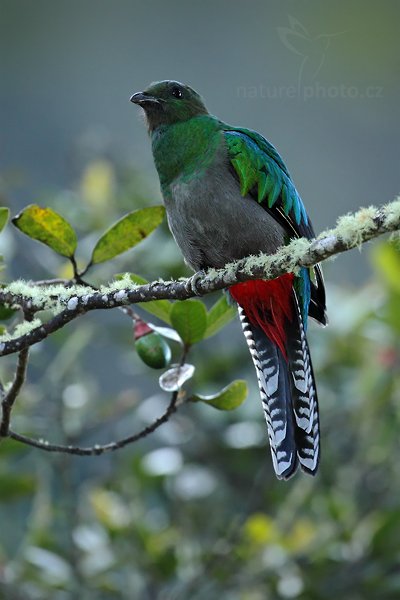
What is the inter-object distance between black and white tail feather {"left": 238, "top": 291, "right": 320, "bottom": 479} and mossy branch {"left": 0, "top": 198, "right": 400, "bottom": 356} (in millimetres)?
617

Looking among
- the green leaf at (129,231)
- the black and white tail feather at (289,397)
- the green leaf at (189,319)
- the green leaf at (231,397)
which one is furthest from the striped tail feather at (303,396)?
the green leaf at (129,231)

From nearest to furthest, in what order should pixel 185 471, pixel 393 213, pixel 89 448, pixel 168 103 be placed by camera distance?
pixel 393 213, pixel 89 448, pixel 168 103, pixel 185 471

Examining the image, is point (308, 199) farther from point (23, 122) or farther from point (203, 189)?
point (203, 189)

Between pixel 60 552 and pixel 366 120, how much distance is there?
16.1 feet

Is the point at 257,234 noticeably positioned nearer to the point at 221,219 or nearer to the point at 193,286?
the point at 221,219

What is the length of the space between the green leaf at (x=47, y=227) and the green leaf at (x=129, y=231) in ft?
0.30

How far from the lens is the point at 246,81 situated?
6848 millimetres

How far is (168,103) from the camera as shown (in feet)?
10.3

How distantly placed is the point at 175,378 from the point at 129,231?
0.42 meters

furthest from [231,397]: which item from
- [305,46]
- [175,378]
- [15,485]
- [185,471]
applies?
[305,46]

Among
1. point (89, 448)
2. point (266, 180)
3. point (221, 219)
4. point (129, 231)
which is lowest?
point (89, 448)

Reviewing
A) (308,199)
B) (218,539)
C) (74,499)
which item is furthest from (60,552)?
(308,199)

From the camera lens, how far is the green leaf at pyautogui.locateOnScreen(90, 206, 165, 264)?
240 cm

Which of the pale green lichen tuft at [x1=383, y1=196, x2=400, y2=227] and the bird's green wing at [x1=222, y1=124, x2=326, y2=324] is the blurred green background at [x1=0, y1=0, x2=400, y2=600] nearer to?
the bird's green wing at [x1=222, y1=124, x2=326, y2=324]
